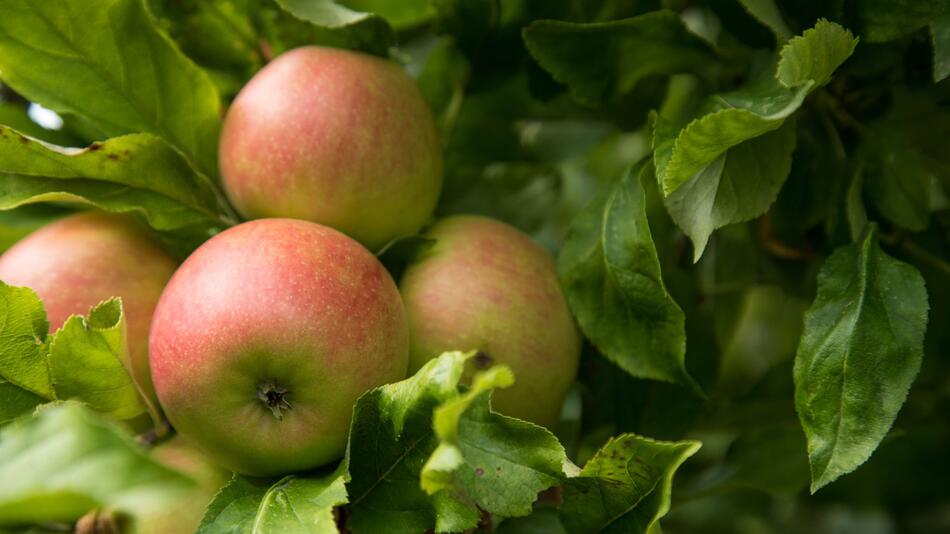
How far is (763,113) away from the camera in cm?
56

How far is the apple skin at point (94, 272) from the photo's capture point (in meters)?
0.61

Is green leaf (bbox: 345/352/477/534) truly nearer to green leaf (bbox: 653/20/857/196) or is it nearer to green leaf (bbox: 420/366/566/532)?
green leaf (bbox: 420/366/566/532)

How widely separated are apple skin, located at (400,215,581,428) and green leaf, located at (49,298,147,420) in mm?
179

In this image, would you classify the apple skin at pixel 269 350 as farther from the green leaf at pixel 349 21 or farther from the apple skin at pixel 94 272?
the green leaf at pixel 349 21

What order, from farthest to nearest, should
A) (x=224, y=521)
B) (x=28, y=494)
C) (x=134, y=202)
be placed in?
(x=134, y=202)
(x=224, y=521)
(x=28, y=494)

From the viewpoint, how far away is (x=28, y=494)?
37 centimetres

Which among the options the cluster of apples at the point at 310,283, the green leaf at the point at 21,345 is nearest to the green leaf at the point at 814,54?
the cluster of apples at the point at 310,283

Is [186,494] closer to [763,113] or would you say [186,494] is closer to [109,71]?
[109,71]

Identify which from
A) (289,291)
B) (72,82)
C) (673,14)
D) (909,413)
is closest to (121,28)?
(72,82)

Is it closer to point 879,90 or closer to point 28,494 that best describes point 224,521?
point 28,494

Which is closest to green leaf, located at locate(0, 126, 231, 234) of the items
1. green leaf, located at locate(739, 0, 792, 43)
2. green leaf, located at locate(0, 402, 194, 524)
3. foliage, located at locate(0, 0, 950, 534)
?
foliage, located at locate(0, 0, 950, 534)

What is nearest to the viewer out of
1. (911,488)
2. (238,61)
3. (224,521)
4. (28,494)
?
(28,494)

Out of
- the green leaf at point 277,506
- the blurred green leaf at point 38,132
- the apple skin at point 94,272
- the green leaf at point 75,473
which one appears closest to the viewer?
the green leaf at point 75,473

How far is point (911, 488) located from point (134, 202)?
0.94m
